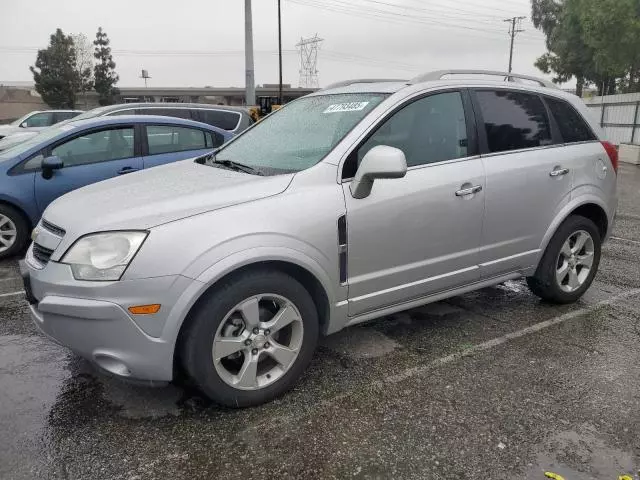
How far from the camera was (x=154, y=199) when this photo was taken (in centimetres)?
286

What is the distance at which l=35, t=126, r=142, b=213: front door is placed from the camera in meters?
6.03

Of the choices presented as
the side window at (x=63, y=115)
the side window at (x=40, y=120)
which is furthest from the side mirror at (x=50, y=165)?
the side window at (x=63, y=115)

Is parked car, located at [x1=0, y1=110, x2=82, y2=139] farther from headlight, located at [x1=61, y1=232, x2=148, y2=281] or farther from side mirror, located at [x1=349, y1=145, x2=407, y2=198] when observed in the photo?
side mirror, located at [x1=349, y1=145, x2=407, y2=198]

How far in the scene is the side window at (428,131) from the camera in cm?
339

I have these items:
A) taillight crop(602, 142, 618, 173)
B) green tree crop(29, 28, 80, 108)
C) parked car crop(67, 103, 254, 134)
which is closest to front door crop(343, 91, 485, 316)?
taillight crop(602, 142, 618, 173)

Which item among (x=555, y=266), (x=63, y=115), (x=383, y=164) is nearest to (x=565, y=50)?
(x=63, y=115)

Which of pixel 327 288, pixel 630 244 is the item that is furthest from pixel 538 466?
pixel 630 244

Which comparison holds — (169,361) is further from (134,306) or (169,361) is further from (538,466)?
(538,466)

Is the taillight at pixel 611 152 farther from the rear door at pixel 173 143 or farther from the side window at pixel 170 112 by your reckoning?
the side window at pixel 170 112

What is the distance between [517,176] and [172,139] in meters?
4.56

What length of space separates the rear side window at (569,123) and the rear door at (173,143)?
4302 millimetres

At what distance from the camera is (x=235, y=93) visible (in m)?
82.8

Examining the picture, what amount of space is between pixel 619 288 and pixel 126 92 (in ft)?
255

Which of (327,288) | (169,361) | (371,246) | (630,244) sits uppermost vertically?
(371,246)
